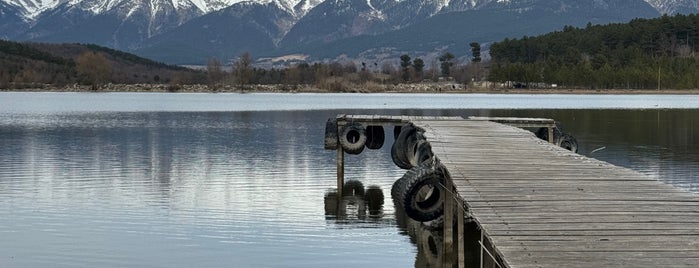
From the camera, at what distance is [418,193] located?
70.3 ft

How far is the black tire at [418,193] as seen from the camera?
20.6 metres

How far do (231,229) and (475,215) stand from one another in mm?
10905

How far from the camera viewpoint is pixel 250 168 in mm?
36531

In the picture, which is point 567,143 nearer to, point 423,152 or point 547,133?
point 547,133

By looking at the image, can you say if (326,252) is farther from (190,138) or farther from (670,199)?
(190,138)

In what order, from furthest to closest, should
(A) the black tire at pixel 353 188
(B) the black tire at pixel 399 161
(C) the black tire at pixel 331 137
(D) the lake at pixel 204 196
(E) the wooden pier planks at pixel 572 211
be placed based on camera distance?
(C) the black tire at pixel 331 137, (B) the black tire at pixel 399 161, (A) the black tire at pixel 353 188, (D) the lake at pixel 204 196, (E) the wooden pier planks at pixel 572 211

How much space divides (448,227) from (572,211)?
6490 mm

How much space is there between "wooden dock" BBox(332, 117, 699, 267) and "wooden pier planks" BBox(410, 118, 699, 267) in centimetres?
1

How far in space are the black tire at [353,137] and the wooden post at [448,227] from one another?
15523 mm

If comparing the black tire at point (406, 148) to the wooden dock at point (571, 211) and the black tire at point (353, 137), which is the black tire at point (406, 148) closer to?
the black tire at point (353, 137)

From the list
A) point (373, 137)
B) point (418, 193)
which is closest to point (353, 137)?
point (373, 137)

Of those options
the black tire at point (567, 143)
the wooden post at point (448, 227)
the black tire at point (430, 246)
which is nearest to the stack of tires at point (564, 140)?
the black tire at point (567, 143)

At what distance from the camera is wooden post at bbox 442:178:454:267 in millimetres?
19578

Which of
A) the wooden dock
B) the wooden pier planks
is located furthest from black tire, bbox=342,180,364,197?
the wooden dock
